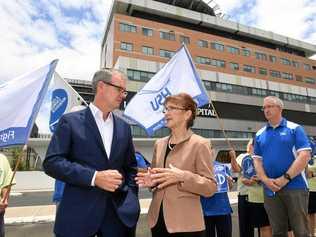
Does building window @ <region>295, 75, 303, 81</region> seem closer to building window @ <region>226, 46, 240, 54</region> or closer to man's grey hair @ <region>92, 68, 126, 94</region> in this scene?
building window @ <region>226, 46, 240, 54</region>

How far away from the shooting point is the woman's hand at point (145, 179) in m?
2.69

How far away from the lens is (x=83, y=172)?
2.48 meters

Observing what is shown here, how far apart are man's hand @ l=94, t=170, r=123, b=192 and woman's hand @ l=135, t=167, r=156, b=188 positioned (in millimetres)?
279

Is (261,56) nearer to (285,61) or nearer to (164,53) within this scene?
(285,61)

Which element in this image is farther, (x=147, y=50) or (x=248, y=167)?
(x=147, y=50)

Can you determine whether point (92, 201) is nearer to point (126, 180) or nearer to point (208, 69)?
point (126, 180)

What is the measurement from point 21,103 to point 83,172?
81.9 inches

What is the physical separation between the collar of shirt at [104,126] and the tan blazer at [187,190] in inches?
19.6

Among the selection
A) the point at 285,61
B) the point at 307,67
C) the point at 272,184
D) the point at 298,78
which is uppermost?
the point at 285,61

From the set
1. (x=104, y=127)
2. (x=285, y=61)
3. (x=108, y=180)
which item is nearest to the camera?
(x=108, y=180)

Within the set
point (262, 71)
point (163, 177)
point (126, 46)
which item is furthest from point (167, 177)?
point (262, 71)

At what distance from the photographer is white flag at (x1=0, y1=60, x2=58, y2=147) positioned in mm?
3994

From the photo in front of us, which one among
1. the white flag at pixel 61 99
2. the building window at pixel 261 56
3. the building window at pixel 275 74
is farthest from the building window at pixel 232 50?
the white flag at pixel 61 99

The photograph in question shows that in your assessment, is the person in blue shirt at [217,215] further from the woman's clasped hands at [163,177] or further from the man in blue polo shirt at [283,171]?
the woman's clasped hands at [163,177]
